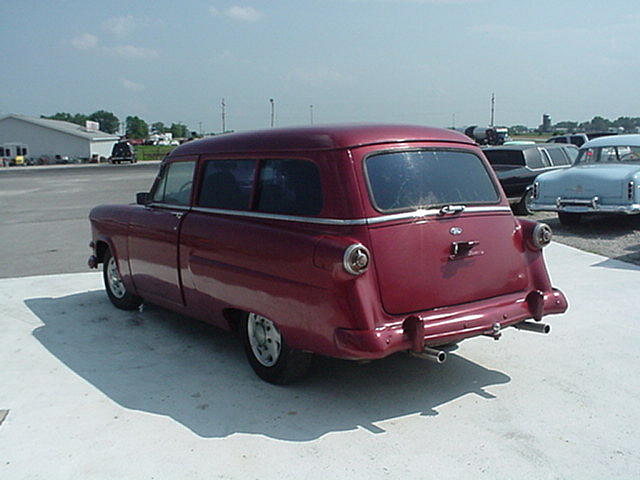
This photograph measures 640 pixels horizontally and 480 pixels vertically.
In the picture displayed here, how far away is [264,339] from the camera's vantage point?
486 centimetres

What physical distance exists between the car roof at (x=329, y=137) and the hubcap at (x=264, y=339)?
1.21 metres

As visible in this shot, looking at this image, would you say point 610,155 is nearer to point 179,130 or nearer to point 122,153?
point 122,153

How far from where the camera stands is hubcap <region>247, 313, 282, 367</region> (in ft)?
15.5

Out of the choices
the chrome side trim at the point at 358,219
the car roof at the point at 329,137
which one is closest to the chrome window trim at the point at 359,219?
the chrome side trim at the point at 358,219

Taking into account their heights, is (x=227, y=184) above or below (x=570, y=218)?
above

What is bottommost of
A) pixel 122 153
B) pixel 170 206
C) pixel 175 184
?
pixel 170 206

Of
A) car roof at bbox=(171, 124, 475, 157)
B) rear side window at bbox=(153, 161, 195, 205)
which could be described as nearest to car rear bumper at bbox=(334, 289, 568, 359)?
car roof at bbox=(171, 124, 475, 157)

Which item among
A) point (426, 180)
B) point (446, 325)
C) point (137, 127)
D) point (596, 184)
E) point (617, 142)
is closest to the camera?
point (446, 325)

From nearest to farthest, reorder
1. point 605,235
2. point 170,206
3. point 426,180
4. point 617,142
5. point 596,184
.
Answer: point 426,180
point 170,206
point 605,235
point 596,184
point 617,142

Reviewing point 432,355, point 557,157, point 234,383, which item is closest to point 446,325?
point 432,355

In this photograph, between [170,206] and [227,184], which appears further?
[170,206]

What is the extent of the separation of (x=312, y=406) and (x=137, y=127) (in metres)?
162

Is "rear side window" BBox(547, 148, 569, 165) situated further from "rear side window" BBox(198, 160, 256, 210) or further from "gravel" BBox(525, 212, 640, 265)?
"rear side window" BBox(198, 160, 256, 210)

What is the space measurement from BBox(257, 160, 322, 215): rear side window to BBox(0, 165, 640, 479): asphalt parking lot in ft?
4.12
